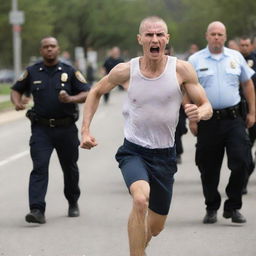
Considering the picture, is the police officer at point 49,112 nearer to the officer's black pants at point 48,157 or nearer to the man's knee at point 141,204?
the officer's black pants at point 48,157

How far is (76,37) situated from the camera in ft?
284

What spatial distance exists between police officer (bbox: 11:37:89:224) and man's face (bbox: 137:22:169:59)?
2558 millimetres

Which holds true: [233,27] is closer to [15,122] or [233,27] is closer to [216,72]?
[15,122]

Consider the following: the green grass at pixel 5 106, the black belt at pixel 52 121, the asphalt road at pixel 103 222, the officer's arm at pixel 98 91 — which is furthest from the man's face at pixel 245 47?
the green grass at pixel 5 106

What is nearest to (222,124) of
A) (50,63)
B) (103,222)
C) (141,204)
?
(103,222)

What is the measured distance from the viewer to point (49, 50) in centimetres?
993

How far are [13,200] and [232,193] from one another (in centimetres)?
284

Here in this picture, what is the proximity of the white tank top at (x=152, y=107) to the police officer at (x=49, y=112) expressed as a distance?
2426mm

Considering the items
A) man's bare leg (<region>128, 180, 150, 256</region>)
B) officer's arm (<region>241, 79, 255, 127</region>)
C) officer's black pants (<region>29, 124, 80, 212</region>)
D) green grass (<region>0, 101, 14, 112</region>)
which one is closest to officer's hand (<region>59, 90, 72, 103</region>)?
officer's black pants (<region>29, 124, 80, 212</region>)

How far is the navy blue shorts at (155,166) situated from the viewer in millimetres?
7297

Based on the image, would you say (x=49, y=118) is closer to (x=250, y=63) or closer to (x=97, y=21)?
(x=250, y=63)

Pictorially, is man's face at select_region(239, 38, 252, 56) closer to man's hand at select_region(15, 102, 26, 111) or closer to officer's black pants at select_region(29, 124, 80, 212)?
officer's black pants at select_region(29, 124, 80, 212)

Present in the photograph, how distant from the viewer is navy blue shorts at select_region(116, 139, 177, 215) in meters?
7.30

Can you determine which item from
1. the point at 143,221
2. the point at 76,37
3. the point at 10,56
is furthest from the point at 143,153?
the point at 76,37
